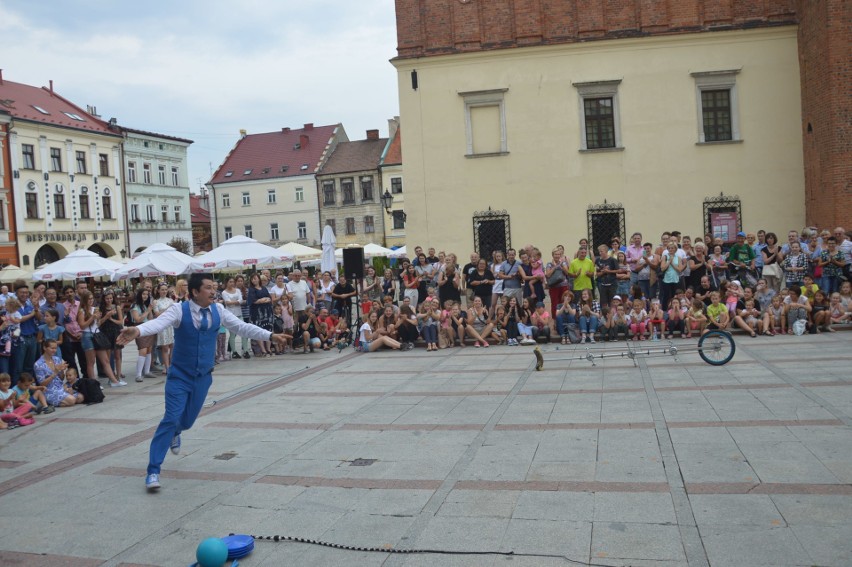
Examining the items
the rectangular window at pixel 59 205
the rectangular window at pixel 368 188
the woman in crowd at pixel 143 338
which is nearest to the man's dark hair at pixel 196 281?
the woman in crowd at pixel 143 338

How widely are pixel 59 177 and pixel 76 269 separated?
32.9 m

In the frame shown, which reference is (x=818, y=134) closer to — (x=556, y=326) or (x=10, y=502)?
(x=556, y=326)

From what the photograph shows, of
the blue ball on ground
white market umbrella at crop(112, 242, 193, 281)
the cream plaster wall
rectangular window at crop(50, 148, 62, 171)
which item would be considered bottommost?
the blue ball on ground

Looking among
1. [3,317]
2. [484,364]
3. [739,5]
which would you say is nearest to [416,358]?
[484,364]

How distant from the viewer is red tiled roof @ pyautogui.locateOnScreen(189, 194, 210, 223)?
80562 millimetres

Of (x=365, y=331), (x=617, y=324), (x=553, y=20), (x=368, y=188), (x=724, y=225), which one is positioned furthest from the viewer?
(x=368, y=188)

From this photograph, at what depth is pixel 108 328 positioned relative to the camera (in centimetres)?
1415

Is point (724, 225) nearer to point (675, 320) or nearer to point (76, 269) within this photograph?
point (675, 320)

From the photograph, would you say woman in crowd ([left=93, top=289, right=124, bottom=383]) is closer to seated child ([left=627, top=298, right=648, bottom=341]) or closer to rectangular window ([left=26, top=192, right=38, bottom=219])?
seated child ([left=627, top=298, right=648, bottom=341])

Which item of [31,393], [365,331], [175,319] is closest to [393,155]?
[365,331]

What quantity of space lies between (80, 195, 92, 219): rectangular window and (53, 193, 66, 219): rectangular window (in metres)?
1.64

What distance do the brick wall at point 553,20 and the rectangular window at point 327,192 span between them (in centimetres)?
4427

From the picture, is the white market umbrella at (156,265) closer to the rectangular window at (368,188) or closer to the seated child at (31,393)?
the seated child at (31,393)

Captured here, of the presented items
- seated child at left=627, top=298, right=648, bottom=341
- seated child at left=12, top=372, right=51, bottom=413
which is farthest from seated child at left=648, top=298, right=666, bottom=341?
seated child at left=12, top=372, right=51, bottom=413
